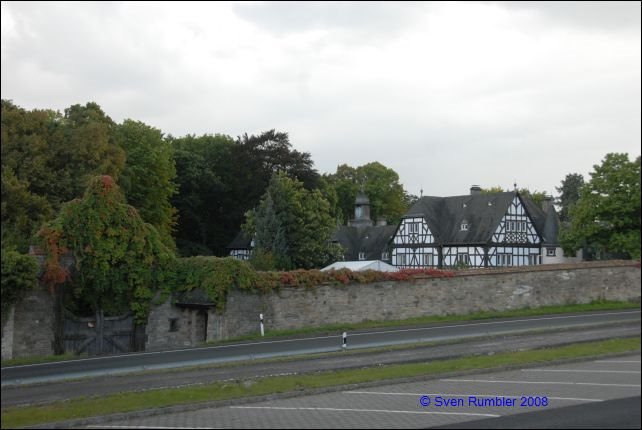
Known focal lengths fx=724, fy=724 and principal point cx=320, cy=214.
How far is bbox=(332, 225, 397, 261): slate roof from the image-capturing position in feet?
255

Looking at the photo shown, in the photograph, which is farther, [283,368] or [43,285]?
[43,285]

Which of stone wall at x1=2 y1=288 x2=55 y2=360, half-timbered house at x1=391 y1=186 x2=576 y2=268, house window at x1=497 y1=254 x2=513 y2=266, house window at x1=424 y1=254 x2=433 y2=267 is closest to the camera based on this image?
stone wall at x1=2 y1=288 x2=55 y2=360

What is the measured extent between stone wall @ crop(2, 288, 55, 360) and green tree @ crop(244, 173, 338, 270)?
27664 mm

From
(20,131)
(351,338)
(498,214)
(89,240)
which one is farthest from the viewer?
(498,214)

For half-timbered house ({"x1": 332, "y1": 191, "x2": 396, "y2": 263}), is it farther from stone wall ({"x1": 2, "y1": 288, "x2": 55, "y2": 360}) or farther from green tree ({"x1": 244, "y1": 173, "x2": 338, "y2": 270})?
stone wall ({"x1": 2, "y1": 288, "x2": 55, "y2": 360})

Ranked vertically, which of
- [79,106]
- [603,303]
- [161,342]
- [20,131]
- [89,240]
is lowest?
[161,342]

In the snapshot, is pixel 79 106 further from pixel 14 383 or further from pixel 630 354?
pixel 630 354

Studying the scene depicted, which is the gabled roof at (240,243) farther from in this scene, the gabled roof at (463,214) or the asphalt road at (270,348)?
the asphalt road at (270,348)

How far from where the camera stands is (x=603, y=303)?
83.4 ft

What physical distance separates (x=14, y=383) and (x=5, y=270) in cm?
800

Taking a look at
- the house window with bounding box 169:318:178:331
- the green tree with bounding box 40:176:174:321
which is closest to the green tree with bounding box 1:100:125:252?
the green tree with bounding box 40:176:174:321

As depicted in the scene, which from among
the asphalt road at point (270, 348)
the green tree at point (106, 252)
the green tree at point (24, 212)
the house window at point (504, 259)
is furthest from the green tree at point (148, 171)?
the house window at point (504, 259)


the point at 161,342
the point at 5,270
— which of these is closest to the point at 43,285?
the point at 5,270

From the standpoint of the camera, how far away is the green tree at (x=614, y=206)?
261 inches
